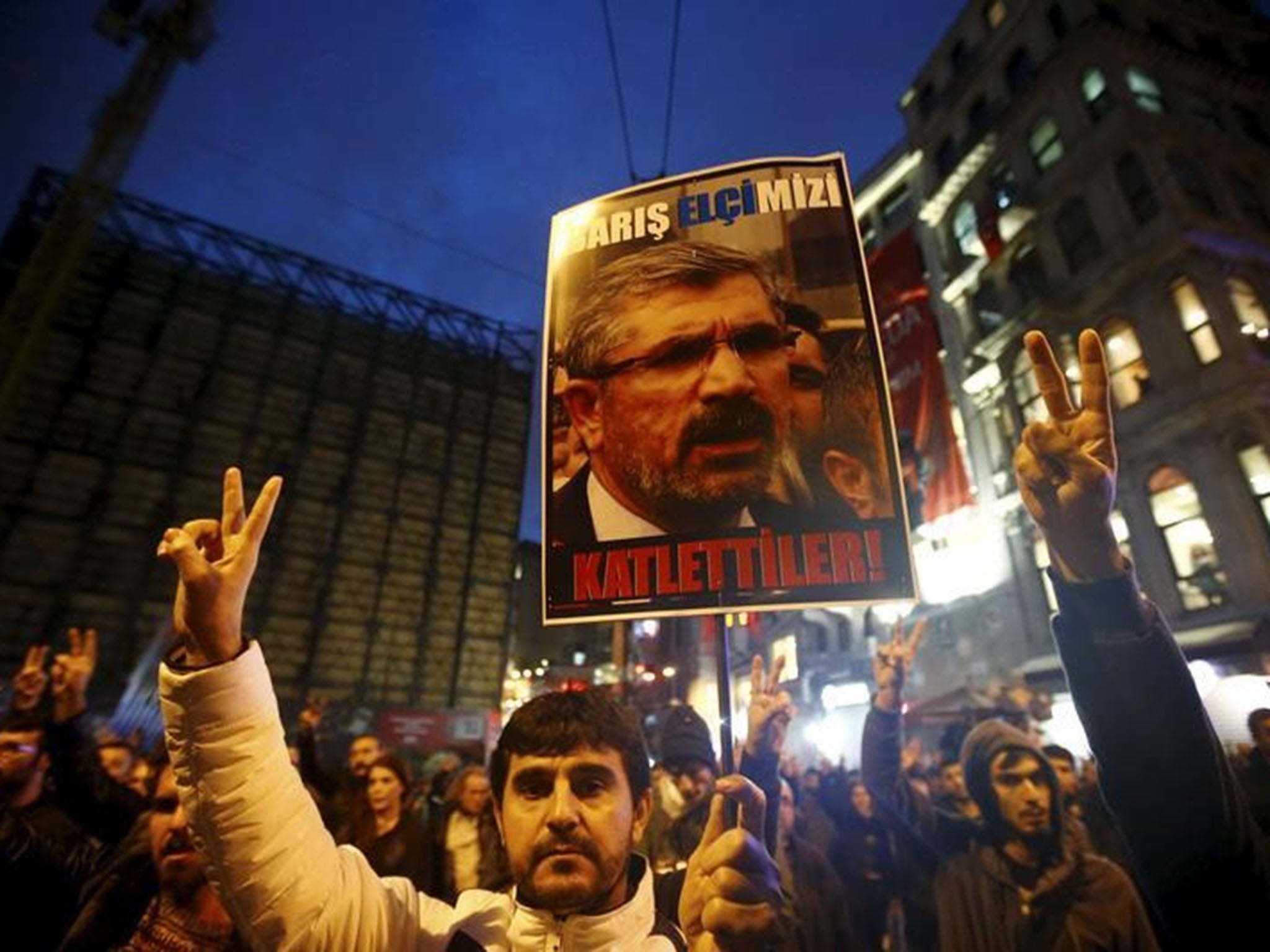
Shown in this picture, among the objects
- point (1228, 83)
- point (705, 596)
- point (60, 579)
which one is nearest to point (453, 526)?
point (60, 579)

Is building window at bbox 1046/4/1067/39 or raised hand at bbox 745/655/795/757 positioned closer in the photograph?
raised hand at bbox 745/655/795/757

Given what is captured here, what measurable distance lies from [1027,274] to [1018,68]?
7623mm

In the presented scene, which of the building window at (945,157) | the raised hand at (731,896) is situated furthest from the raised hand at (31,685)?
the building window at (945,157)

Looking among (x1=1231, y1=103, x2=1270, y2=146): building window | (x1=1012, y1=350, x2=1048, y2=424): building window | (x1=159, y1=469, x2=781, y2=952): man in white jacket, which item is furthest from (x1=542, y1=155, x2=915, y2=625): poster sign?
(x1=1231, y1=103, x2=1270, y2=146): building window

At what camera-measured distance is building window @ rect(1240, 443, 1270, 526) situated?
43.8 ft

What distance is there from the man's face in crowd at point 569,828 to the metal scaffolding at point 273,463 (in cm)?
2667

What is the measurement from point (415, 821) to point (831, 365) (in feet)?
15.4

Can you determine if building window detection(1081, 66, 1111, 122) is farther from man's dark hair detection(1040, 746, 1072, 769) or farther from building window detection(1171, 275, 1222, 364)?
man's dark hair detection(1040, 746, 1072, 769)

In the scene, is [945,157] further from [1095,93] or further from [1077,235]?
[1077,235]

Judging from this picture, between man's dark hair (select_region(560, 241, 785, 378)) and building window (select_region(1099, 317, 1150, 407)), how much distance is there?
17.0 metres

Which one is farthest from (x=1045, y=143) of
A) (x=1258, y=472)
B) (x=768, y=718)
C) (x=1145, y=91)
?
(x=768, y=718)

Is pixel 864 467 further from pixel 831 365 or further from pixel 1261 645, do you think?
pixel 1261 645

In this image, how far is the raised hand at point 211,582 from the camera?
1.73m

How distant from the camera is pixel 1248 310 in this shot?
50.2 ft
